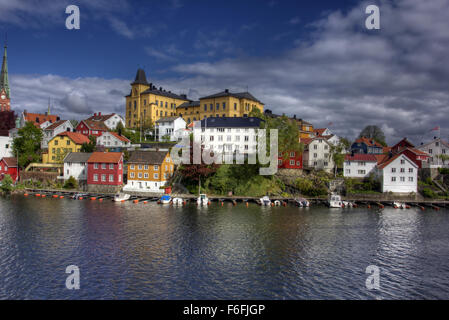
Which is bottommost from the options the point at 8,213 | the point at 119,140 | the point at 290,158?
the point at 8,213

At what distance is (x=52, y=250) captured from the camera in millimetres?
30406

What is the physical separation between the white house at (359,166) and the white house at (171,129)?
48.4 metres

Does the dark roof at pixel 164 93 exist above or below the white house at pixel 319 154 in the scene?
above

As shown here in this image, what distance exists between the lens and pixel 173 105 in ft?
389

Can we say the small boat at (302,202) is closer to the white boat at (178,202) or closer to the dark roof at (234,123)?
the white boat at (178,202)

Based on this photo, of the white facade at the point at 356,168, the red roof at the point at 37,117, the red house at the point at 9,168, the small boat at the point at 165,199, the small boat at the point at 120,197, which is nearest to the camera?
the small boat at the point at 165,199

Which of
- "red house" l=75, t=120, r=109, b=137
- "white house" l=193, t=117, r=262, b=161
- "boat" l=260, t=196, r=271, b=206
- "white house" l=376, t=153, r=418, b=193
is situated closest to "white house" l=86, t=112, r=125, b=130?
"red house" l=75, t=120, r=109, b=137

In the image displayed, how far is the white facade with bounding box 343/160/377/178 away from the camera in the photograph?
70.8 metres

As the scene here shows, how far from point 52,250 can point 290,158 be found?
5349 cm

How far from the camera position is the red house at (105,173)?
67.1 meters

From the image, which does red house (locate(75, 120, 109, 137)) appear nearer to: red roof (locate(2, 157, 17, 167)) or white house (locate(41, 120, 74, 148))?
white house (locate(41, 120, 74, 148))

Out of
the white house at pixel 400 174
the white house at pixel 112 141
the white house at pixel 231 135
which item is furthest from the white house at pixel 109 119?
the white house at pixel 400 174
